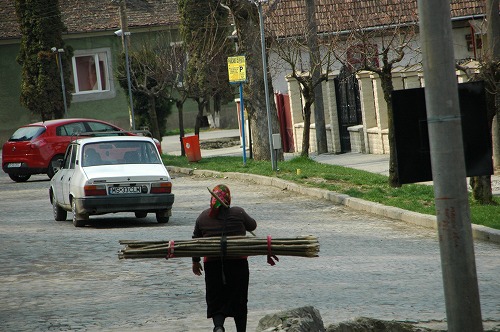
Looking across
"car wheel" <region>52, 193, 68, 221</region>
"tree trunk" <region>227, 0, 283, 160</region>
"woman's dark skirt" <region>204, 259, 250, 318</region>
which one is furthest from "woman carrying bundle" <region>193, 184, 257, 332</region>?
"tree trunk" <region>227, 0, 283, 160</region>

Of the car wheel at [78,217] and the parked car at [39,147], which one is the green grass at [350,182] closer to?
the parked car at [39,147]

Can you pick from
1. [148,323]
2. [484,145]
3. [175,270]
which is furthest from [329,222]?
[484,145]

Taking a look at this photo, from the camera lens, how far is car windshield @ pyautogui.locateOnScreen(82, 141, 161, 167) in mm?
19141

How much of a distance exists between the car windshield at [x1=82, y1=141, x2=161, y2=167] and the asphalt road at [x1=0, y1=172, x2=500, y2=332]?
107 cm

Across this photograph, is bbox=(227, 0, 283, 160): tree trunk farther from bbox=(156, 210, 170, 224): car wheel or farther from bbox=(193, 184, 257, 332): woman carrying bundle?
bbox=(193, 184, 257, 332): woman carrying bundle

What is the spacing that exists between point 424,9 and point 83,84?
53.7m

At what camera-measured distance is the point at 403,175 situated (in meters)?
7.41

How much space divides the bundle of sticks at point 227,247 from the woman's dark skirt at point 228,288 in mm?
284

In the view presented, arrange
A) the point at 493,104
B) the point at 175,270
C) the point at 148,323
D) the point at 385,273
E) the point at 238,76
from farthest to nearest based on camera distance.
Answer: the point at 238,76 < the point at 493,104 < the point at 175,270 < the point at 385,273 < the point at 148,323

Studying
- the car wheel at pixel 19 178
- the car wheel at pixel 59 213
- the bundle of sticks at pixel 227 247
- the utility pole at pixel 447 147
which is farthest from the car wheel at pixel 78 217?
the car wheel at pixel 19 178

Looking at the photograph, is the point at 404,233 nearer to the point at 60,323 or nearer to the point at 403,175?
the point at 60,323

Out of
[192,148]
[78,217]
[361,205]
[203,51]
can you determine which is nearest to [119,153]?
[78,217]

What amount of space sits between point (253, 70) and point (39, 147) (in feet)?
20.1

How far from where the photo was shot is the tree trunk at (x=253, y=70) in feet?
98.8
